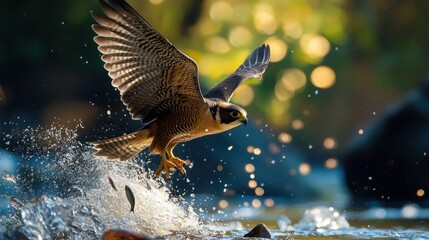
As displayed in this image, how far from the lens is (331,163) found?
10219 millimetres

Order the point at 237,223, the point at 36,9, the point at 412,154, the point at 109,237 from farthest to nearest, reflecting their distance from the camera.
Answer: the point at 36,9, the point at 412,154, the point at 237,223, the point at 109,237

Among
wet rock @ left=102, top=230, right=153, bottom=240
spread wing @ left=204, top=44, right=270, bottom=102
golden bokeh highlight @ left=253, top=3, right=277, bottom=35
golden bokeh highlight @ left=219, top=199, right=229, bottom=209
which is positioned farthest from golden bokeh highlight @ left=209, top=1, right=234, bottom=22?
wet rock @ left=102, top=230, right=153, bottom=240

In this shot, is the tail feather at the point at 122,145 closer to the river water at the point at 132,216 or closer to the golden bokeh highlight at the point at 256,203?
the river water at the point at 132,216

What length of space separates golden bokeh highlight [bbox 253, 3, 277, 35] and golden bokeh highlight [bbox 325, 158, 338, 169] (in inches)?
81.2

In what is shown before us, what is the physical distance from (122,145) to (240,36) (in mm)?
6114

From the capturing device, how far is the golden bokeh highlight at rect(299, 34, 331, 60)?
10.8 metres

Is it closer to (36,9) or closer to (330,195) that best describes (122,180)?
(330,195)

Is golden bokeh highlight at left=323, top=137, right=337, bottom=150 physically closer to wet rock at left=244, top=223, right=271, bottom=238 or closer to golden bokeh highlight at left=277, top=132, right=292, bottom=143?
golden bokeh highlight at left=277, top=132, right=292, bottom=143

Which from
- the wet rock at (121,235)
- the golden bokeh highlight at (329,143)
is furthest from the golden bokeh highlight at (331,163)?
the wet rock at (121,235)

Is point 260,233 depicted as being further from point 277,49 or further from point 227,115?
point 277,49

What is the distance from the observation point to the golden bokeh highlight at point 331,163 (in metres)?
10.1

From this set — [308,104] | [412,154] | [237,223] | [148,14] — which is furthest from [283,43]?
[237,223]

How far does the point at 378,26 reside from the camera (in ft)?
37.9

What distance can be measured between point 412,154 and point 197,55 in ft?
10.8
